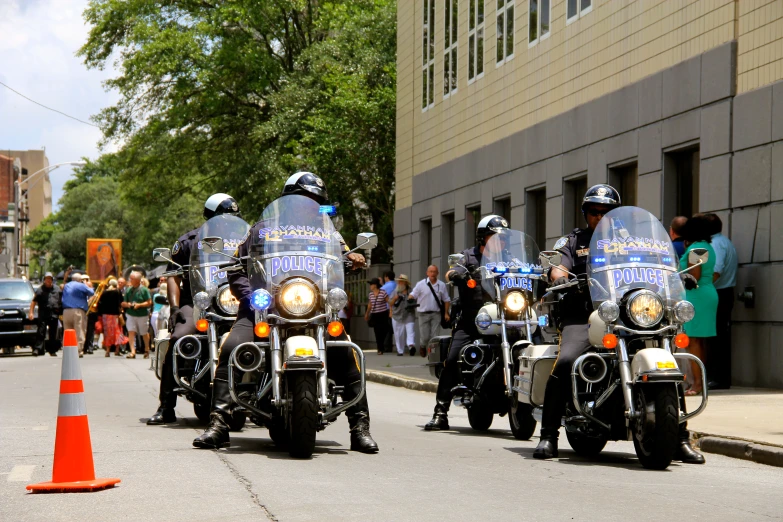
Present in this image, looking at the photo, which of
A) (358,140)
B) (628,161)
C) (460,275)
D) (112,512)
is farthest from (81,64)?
(112,512)

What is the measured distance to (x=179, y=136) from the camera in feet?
136

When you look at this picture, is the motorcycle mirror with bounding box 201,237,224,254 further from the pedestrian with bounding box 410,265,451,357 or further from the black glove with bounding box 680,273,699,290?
the pedestrian with bounding box 410,265,451,357

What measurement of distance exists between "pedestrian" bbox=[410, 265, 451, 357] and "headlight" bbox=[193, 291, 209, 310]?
12936mm

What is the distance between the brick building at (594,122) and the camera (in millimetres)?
14922

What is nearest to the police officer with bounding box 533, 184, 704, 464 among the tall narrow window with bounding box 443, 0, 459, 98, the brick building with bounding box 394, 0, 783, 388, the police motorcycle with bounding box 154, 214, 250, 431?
the police motorcycle with bounding box 154, 214, 250, 431

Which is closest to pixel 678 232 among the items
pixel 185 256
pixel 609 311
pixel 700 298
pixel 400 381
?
pixel 700 298

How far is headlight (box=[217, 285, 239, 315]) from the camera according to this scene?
10102 millimetres

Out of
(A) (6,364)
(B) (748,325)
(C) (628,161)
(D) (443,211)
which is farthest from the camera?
(D) (443,211)

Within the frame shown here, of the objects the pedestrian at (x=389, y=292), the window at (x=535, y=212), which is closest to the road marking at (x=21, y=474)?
the window at (x=535, y=212)

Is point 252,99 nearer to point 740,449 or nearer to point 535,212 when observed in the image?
point 535,212

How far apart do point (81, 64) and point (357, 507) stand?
39.0 m

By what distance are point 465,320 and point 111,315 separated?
1832 cm

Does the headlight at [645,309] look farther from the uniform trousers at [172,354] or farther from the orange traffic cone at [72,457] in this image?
the uniform trousers at [172,354]

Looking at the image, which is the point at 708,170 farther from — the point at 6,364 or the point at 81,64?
the point at 81,64
